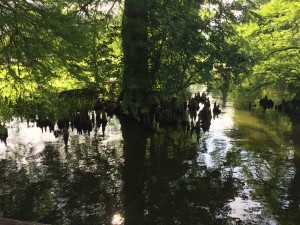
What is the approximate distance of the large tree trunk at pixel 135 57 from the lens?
14.6 metres

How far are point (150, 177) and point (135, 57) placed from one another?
629cm

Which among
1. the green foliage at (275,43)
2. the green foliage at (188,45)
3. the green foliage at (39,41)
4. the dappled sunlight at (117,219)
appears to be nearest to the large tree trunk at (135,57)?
the green foliage at (188,45)

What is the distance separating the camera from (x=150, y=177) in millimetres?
11891

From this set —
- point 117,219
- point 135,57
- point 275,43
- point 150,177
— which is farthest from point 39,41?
point 275,43

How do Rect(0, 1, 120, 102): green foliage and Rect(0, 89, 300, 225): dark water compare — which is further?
Rect(0, 89, 300, 225): dark water

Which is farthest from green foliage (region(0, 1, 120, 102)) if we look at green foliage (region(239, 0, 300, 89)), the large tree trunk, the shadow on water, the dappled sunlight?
green foliage (region(239, 0, 300, 89))

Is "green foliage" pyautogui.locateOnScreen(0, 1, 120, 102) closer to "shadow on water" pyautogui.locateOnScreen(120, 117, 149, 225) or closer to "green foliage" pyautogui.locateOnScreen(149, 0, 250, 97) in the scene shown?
"green foliage" pyautogui.locateOnScreen(149, 0, 250, 97)

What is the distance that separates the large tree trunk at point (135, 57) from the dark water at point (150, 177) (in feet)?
6.40

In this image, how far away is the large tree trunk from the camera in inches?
577

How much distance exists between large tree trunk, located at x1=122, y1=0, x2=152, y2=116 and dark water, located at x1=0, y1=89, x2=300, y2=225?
195 centimetres

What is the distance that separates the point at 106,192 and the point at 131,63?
7075 mm

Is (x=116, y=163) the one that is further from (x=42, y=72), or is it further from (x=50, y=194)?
(x=42, y=72)

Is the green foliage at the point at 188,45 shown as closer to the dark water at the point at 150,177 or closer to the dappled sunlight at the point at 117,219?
the dark water at the point at 150,177

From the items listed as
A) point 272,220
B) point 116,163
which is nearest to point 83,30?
point 116,163
